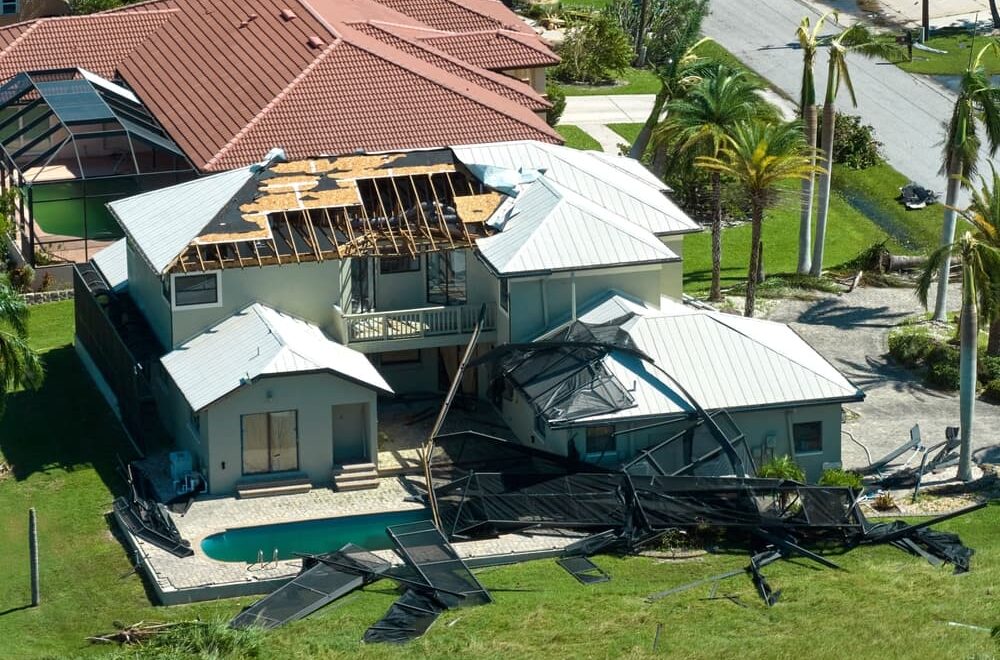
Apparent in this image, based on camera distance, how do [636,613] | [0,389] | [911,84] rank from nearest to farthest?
[636,613]
[0,389]
[911,84]

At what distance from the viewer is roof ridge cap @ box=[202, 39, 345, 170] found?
223 ft

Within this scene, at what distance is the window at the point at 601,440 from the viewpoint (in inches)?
2197

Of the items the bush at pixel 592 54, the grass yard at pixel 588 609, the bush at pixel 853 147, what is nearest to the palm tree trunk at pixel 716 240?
the grass yard at pixel 588 609

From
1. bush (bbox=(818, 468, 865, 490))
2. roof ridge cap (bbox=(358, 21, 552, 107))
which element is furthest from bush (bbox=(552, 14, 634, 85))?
bush (bbox=(818, 468, 865, 490))

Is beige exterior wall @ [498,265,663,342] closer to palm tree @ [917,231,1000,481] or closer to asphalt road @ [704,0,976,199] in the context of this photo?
palm tree @ [917,231,1000,481]

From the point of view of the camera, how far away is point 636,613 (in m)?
47.8

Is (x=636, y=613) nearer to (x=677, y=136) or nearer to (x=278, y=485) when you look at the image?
(x=278, y=485)

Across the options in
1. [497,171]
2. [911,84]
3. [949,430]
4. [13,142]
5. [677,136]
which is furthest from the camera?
[911,84]

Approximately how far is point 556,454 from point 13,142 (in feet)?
103

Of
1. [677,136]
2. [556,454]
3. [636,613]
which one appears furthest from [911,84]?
[636,613]

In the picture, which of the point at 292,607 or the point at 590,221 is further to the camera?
the point at 590,221

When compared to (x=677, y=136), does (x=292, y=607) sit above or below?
below

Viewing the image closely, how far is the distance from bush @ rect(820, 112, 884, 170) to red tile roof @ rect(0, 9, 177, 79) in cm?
2970

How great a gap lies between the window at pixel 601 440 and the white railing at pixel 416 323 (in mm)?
6016
